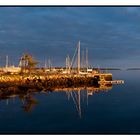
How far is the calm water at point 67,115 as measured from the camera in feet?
33.5

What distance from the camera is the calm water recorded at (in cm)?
1021

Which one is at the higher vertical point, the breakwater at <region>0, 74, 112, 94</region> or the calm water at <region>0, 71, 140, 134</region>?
the breakwater at <region>0, 74, 112, 94</region>

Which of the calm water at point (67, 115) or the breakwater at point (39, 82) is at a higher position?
the breakwater at point (39, 82)

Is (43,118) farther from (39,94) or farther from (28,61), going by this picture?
(28,61)

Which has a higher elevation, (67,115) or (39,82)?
(39,82)

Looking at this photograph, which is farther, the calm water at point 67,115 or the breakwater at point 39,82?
the breakwater at point 39,82

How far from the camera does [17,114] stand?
1266 cm

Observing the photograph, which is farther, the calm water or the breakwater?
the breakwater

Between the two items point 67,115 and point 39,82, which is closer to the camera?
point 67,115

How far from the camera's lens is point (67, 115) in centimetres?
1277

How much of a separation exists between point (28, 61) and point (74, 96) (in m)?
11.8
